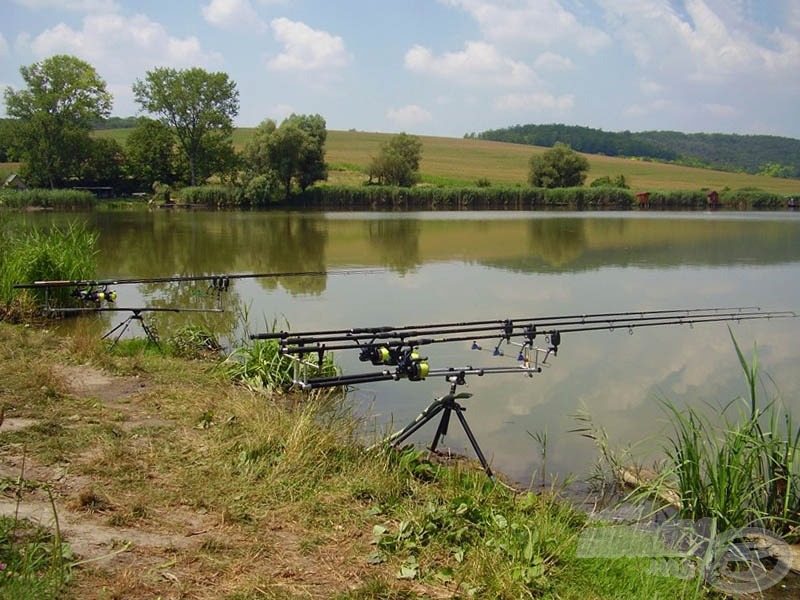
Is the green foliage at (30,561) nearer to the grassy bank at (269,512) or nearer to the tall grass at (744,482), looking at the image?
the grassy bank at (269,512)

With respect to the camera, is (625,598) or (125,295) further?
(125,295)

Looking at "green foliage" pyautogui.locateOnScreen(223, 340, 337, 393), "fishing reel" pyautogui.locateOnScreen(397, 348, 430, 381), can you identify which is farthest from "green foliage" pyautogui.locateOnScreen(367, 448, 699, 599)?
"green foliage" pyautogui.locateOnScreen(223, 340, 337, 393)

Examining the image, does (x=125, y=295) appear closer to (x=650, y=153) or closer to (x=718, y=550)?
(x=718, y=550)

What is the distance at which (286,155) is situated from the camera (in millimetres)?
53094

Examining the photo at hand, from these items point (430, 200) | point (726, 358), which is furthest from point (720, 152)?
point (726, 358)

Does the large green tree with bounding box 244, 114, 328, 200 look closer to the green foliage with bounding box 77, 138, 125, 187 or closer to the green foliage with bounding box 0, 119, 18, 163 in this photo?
the green foliage with bounding box 77, 138, 125, 187

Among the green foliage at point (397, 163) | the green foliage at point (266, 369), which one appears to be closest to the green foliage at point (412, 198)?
the green foliage at point (397, 163)

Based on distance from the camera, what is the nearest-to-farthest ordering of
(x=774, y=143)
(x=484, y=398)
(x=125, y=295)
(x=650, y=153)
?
(x=484, y=398)
(x=125, y=295)
(x=650, y=153)
(x=774, y=143)

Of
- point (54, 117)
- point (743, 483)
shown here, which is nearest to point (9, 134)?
point (54, 117)

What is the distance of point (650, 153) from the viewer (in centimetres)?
12319

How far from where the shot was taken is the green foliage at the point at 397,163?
60.7 meters

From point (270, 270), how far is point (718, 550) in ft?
46.9

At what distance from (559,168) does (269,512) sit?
63.3m

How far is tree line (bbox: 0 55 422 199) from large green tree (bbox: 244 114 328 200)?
0.08 m
